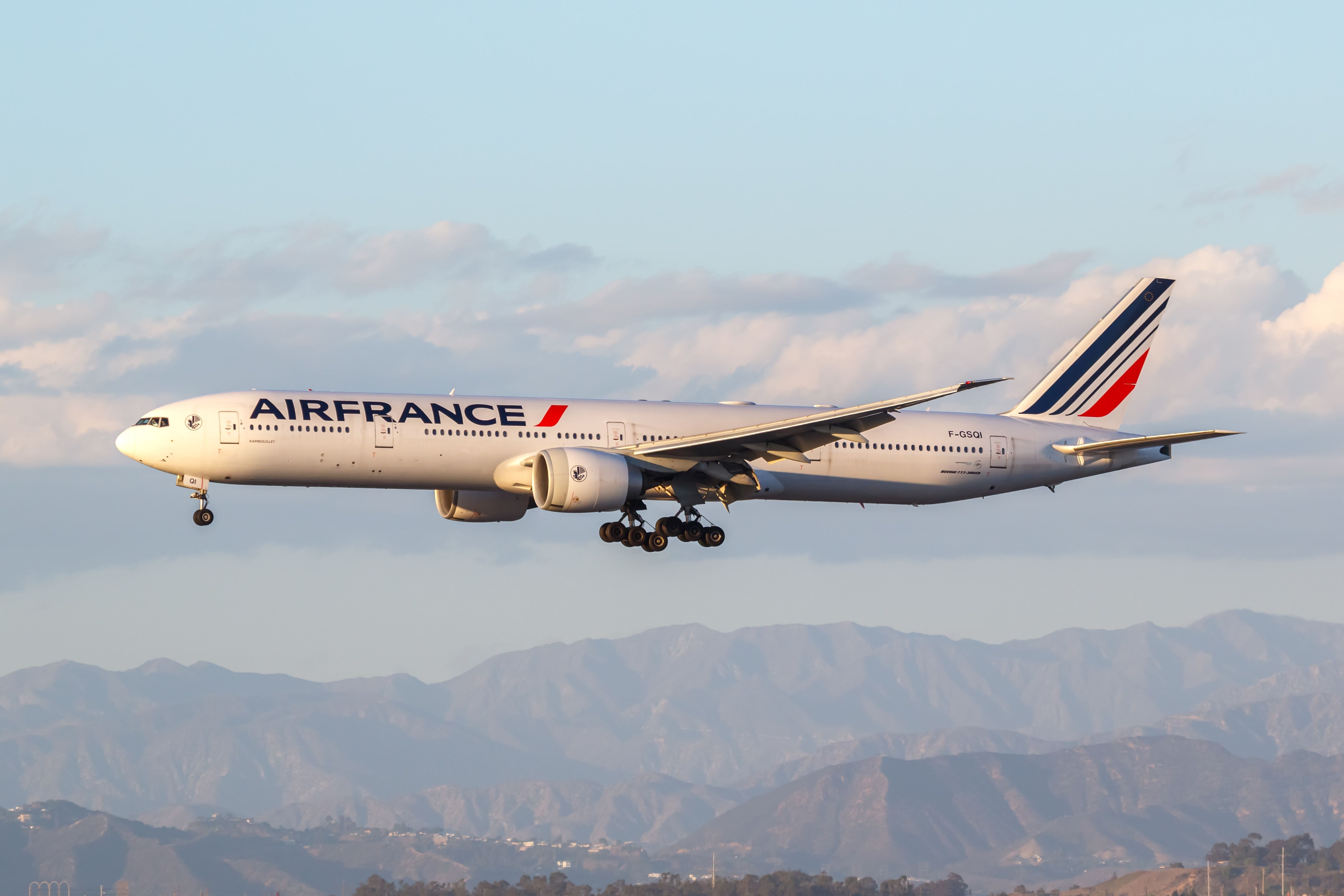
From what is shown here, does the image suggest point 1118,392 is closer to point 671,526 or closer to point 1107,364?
point 1107,364

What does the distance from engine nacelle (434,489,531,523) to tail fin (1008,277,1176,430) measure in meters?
22.4

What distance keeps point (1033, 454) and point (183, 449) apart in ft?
111

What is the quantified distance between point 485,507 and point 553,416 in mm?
6473

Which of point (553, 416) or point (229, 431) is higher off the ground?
point (229, 431)

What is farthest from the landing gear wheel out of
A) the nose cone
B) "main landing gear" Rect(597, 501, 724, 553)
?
the nose cone

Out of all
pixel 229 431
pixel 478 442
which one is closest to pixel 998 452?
pixel 478 442

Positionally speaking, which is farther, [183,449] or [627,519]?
[627,519]

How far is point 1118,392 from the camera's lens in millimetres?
80750

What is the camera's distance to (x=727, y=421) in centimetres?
7069

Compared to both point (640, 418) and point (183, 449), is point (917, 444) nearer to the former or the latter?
point (640, 418)

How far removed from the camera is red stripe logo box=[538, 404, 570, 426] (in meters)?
67.6

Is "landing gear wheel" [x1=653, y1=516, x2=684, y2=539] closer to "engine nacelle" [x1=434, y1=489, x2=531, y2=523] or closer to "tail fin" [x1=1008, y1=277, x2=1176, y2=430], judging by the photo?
"engine nacelle" [x1=434, y1=489, x2=531, y2=523]

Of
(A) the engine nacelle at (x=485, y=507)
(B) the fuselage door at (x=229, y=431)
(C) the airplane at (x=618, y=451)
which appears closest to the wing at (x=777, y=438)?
(C) the airplane at (x=618, y=451)

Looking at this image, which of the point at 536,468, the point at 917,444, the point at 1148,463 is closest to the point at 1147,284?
the point at 1148,463
